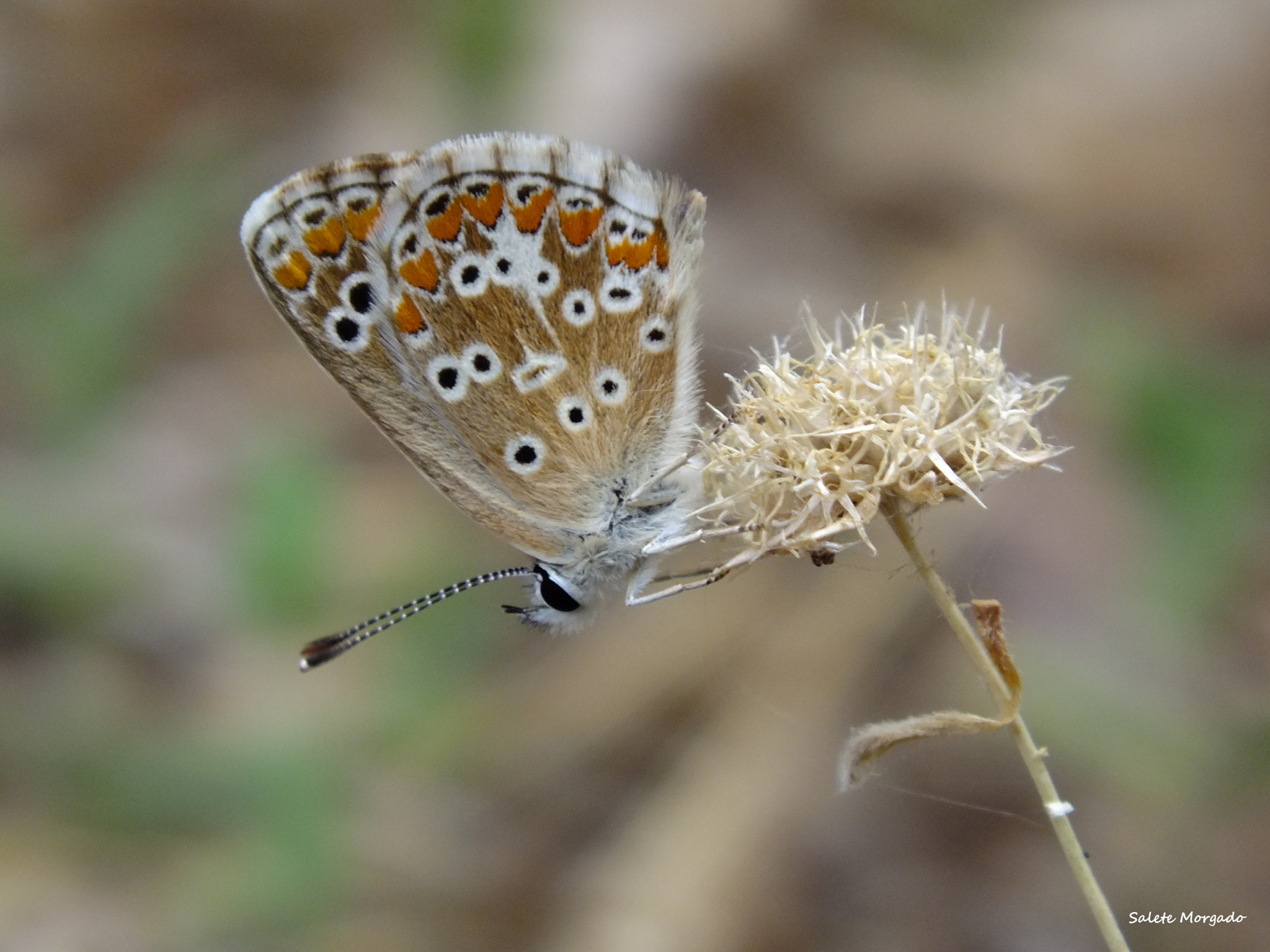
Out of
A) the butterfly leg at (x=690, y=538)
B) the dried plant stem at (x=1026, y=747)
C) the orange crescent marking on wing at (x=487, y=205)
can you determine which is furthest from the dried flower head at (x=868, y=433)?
the orange crescent marking on wing at (x=487, y=205)

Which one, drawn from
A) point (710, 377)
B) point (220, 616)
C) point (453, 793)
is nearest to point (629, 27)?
point (710, 377)

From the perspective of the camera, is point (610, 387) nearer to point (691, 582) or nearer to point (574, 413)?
point (574, 413)

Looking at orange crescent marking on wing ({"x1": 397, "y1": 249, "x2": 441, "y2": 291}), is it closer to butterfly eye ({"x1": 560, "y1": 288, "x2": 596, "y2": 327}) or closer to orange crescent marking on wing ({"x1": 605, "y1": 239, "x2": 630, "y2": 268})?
butterfly eye ({"x1": 560, "y1": 288, "x2": 596, "y2": 327})

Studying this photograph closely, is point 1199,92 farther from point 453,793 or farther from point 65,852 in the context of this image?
point 65,852

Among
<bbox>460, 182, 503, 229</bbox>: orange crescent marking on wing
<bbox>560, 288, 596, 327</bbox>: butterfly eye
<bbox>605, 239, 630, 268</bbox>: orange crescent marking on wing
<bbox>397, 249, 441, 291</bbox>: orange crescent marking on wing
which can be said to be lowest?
<bbox>560, 288, 596, 327</bbox>: butterfly eye

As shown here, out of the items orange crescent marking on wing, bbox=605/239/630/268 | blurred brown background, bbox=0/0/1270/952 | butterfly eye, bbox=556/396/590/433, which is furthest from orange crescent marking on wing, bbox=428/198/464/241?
blurred brown background, bbox=0/0/1270/952

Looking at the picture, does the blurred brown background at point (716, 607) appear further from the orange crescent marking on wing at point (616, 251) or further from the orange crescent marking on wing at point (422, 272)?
the orange crescent marking on wing at point (422, 272)

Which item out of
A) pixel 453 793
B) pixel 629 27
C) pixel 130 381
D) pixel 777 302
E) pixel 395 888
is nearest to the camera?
pixel 395 888
